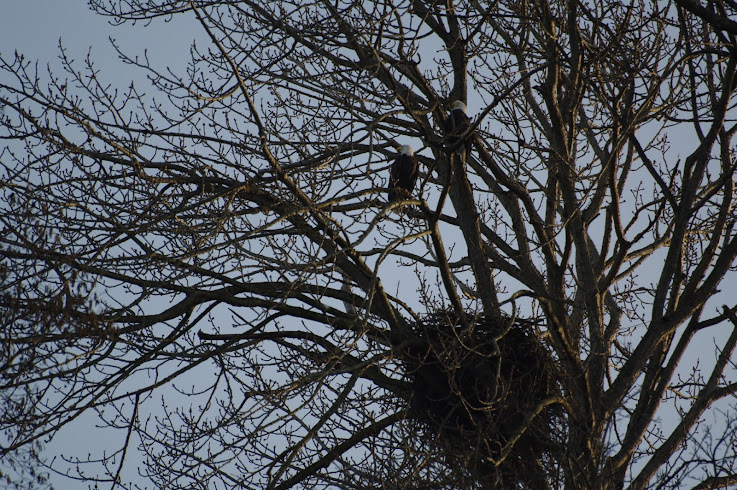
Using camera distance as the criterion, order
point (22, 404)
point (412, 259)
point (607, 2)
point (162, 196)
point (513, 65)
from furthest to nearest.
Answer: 1. point (412, 259)
2. point (513, 65)
3. point (607, 2)
4. point (162, 196)
5. point (22, 404)

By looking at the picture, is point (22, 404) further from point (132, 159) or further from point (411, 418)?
point (411, 418)

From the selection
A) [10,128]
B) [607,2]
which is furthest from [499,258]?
[10,128]

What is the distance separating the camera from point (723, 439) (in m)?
4.76

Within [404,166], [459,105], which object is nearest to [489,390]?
[459,105]

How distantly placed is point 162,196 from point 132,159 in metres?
0.27

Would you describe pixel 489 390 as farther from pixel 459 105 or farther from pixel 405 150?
pixel 405 150

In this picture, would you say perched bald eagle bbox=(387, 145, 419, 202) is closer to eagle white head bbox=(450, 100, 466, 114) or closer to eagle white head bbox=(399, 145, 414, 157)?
eagle white head bbox=(399, 145, 414, 157)

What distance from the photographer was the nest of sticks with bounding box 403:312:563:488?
562cm

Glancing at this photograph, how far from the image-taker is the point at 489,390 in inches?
217

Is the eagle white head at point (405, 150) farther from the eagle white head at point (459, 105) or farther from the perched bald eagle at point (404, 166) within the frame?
the eagle white head at point (459, 105)

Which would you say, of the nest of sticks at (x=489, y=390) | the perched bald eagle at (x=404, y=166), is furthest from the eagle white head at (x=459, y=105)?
the nest of sticks at (x=489, y=390)

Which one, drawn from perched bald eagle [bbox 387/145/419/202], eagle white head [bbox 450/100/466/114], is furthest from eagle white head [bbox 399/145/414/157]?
eagle white head [bbox 450/100/466/114]

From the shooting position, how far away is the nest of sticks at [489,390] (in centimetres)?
562

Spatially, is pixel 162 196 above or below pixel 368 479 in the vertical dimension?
above
